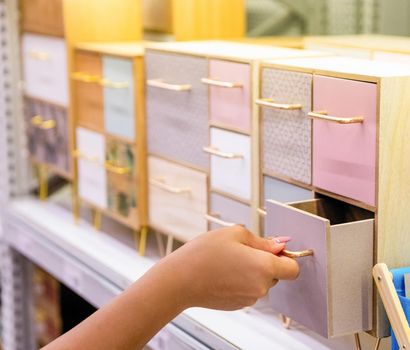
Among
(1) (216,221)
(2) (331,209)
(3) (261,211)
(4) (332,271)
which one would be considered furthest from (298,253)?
(1) (216,221)

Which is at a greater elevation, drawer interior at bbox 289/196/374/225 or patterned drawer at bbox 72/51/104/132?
patterned drawer at bbox 72/51/104/132

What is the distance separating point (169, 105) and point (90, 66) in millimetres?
415

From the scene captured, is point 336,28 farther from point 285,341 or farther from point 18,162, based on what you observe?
point 285,341

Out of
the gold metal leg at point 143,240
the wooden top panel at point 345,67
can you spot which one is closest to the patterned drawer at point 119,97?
the gold metal leg at point 143,240

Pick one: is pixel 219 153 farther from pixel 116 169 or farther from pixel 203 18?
pixel 203 18

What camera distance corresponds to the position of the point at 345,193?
1404 millimetres

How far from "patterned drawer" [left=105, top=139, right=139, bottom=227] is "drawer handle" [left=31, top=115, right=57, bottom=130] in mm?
340

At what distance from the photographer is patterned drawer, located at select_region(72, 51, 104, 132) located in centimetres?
221

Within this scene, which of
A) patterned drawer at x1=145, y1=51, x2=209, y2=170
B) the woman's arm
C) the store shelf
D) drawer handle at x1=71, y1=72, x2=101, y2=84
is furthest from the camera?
drawer handle at x1=71, y1=72, x2=101, y2=84

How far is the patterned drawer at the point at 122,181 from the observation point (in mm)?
2098

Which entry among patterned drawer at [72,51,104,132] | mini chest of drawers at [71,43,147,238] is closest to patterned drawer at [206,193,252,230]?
mini chest of drawers at [71,43,147,238]

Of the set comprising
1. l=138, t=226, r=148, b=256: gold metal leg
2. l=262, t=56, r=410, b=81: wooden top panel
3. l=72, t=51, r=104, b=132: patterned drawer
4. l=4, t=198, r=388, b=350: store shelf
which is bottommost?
l=4, t=198, r=388, b=350: store shelf

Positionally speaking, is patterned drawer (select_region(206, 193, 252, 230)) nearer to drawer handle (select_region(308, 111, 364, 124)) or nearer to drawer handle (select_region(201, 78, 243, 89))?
drawer handle (select_region(201, 78, 243, 89))

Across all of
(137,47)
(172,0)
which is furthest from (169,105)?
(172,0)
